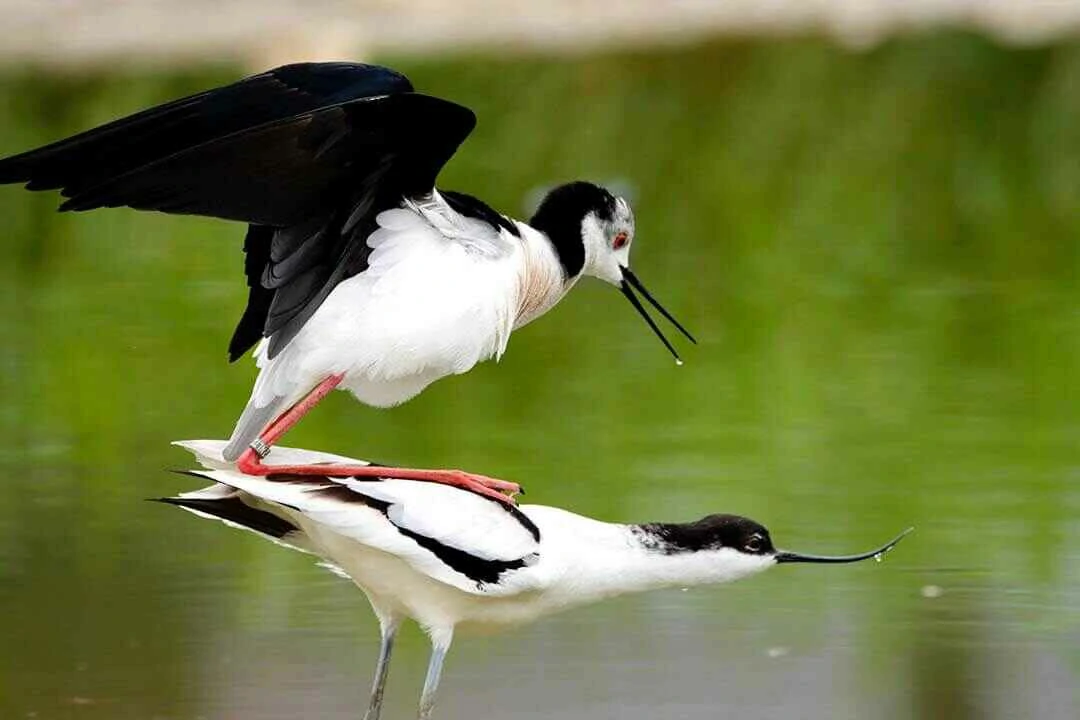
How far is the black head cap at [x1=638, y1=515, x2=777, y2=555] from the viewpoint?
5438 millimetres

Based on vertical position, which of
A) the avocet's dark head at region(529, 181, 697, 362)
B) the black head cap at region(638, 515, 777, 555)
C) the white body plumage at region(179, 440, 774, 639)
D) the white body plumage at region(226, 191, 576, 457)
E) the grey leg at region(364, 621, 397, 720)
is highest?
the avocet's dark head at region(529, 181, 697, 362)

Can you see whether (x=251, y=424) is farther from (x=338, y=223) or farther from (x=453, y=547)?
(x=453, y=547)

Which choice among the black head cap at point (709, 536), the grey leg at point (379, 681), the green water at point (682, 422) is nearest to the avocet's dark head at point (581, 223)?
the black head cap at point (709, 536)

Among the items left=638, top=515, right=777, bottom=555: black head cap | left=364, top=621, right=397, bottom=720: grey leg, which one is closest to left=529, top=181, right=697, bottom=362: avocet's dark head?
left=638, top=515, right=777, bottom=555: black head cap

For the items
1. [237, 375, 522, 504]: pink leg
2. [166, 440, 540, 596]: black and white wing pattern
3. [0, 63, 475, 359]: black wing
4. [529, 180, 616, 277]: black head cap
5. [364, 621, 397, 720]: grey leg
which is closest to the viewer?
[0, 63, 475, 359]: black wing

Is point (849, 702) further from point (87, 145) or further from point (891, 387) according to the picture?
point (891, 387)

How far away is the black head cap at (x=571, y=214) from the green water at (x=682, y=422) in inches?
40.2

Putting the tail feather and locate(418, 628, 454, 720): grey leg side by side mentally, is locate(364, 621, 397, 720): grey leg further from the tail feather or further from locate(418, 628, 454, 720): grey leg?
the tail feather

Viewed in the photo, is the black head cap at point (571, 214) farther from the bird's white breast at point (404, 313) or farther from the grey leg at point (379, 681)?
the grey leg at point (379, 681)

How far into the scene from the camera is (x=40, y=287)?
455 inches

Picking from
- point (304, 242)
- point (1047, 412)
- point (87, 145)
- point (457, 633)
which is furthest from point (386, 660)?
point (1047, 412)

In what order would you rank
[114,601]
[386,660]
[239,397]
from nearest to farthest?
[386,660] → [114,601] → [239,397]

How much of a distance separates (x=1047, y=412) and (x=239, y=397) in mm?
2995

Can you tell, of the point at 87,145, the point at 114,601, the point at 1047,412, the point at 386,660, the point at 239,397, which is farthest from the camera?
the point at 239,397
